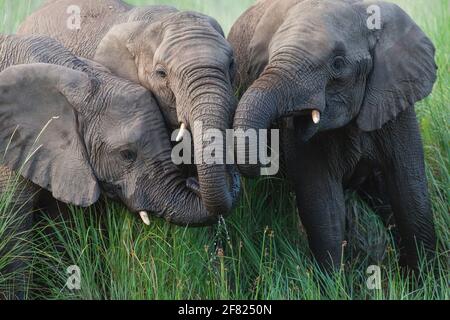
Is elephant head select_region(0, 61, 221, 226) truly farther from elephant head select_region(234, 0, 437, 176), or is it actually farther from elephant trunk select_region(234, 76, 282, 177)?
elephant head select_region(234, 0, 437, 176)

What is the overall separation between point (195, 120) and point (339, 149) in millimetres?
1108

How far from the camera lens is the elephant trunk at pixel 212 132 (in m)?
5.93

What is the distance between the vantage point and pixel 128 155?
20.5 feet

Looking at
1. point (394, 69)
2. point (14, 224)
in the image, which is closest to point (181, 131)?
point (14, 224)

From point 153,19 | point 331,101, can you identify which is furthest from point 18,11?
point 331,101

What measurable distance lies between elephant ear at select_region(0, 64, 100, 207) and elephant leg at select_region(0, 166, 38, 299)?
0.11 metres

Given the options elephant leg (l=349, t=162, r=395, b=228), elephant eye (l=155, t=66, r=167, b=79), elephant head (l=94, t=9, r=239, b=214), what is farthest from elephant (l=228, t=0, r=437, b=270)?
elephant eye (l=155, t=66, r=167, b=79)

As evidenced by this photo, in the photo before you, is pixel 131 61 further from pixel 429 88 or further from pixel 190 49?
pixel 429 88

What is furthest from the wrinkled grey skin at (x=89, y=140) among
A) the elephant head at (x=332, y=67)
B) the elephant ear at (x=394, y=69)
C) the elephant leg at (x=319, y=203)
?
the elephant ear at (x=394, y=69)

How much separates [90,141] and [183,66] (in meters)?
0.60

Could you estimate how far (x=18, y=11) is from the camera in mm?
9414

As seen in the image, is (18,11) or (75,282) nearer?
(75,282)

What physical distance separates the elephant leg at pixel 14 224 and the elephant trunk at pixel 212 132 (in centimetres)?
95

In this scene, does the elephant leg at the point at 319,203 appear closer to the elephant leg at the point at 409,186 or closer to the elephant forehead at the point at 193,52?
the elephant leg at the point at 409,186
